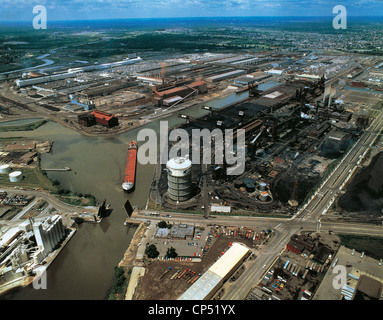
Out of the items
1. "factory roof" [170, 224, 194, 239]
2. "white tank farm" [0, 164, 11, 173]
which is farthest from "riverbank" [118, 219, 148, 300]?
"white tank farm" [0, 164, 11, 173]

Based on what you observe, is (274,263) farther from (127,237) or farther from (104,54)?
(104,54)

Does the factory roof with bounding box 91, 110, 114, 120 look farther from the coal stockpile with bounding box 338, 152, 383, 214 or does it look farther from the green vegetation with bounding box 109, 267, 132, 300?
the coal stockpile with bounding box 338, 152, 383, 214

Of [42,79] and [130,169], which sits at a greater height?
[42,79]

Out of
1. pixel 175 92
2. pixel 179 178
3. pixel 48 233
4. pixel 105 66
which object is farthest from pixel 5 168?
pixel 105 66

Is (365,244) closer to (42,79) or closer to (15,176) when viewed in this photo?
(15,176)

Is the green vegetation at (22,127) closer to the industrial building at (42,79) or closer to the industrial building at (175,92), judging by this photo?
the industrial building at (175,92)

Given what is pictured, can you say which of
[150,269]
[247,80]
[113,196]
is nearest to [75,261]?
[150,269]
